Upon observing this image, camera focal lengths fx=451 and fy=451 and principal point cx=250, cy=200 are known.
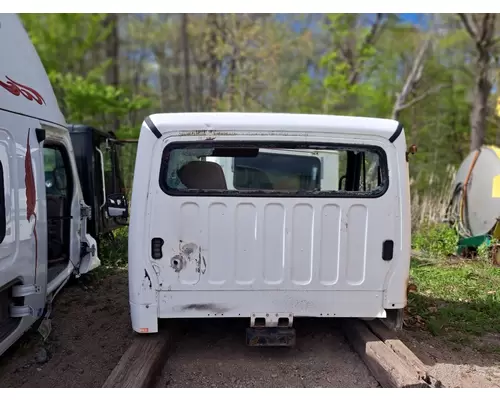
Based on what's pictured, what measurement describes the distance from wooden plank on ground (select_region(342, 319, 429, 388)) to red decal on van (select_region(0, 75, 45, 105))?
355 centimetres

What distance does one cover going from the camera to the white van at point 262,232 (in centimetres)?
344

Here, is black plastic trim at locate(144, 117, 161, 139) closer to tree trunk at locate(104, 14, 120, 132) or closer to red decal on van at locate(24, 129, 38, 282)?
red decal on van at locate(24, 129, 38, 282)

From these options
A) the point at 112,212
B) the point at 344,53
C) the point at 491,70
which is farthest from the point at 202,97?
the point at 112,212

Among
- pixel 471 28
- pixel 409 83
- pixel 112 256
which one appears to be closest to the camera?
pixel 112 256

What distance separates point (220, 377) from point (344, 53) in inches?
704

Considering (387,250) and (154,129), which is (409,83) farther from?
(154,129)

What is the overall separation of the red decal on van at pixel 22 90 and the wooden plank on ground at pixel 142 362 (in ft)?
7.49

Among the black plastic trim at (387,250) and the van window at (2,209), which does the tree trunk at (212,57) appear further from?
the black plastic trim at (387,250)

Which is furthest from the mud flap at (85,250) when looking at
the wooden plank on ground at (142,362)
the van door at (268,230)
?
the van door at (268,230)

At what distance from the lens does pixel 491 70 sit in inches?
574

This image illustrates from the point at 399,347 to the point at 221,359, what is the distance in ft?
4.73

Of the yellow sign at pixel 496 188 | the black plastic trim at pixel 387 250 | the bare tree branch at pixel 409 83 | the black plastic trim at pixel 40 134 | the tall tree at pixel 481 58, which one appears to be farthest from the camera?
the bare tree branch at pixel 409 83

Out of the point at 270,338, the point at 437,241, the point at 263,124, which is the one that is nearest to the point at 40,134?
the point at 263,124

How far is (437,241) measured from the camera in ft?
29.8
